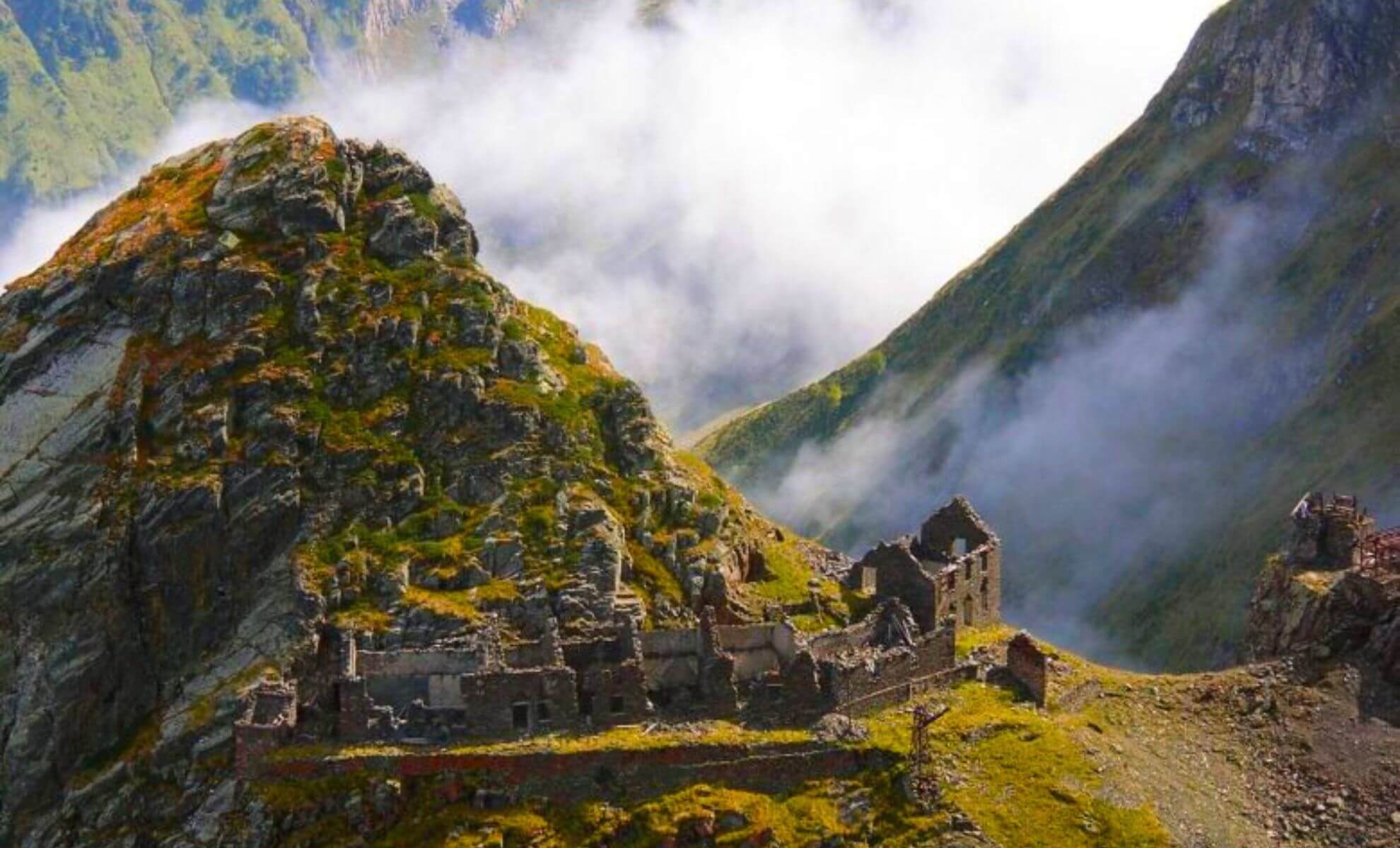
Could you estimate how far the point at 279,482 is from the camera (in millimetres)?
104312

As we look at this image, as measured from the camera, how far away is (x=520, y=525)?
104m

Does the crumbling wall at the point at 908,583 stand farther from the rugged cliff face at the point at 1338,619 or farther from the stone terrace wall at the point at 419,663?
the stone terrace wall at the point at 419,663

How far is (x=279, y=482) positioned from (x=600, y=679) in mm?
30488

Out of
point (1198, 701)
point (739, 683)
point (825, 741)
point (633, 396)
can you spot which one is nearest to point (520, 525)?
point (633, 396)

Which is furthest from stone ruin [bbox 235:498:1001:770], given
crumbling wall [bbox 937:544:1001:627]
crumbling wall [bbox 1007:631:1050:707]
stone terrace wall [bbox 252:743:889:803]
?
crumbling wall [bbox 1007:631:1050:707]

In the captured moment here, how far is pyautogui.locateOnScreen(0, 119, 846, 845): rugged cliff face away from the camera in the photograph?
9850 cm

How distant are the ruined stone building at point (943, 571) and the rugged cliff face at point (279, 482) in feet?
19.1

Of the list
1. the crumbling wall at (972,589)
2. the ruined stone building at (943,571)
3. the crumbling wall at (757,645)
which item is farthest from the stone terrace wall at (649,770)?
the crumbling wall at (972,589)

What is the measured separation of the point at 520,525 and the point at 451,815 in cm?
2844

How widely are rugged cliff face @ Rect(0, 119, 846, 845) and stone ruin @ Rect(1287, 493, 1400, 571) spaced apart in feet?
91.2

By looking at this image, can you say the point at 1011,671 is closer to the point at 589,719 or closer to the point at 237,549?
the point at 589,719

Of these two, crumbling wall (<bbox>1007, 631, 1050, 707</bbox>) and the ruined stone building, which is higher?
the ruined stone building

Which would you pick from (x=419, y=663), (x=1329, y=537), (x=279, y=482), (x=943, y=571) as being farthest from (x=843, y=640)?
(x=279, y=482)

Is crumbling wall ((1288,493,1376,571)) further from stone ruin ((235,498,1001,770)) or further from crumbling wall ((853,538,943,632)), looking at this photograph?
stone ruin ((235,498,1001,770))
